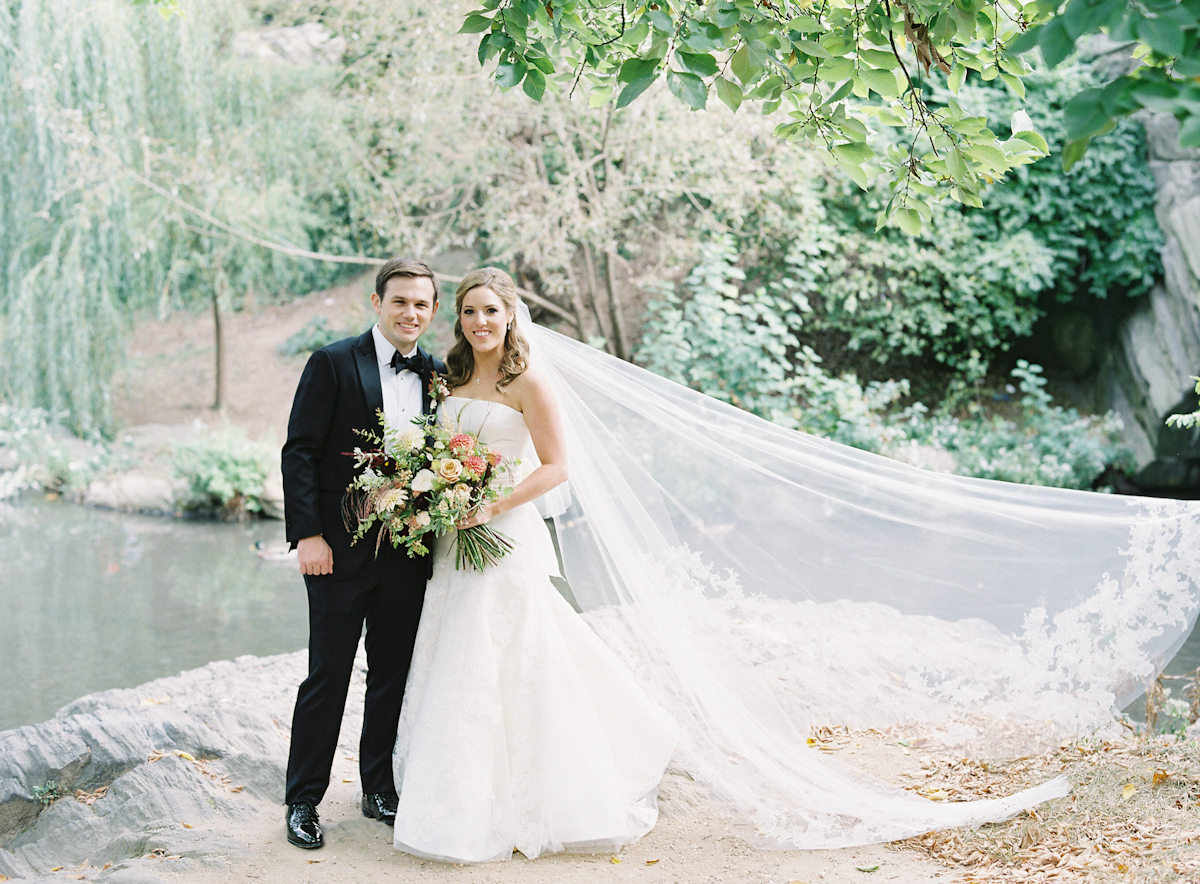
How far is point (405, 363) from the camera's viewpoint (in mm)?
3291

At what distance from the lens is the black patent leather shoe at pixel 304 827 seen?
3129 mm

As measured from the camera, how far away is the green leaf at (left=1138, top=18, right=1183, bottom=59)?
1480 mm

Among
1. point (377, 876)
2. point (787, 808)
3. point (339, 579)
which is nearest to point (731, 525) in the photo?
point (787, 808)

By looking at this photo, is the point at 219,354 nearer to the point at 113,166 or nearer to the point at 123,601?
the point at 113,166

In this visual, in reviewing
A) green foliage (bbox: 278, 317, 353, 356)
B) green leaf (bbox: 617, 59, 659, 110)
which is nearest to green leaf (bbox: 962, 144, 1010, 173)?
green leaf (bbox: 617, 59, 659, 110)

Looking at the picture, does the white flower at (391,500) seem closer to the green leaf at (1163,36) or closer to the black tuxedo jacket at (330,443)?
the black tuxedo jacket at (330,443)

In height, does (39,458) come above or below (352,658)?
below

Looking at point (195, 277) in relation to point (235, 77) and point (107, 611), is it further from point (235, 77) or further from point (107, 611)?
point (107, 611)

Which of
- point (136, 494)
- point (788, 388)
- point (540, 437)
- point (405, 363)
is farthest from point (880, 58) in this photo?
point (136, 494)

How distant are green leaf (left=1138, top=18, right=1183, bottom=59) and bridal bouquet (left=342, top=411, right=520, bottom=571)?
2.11m

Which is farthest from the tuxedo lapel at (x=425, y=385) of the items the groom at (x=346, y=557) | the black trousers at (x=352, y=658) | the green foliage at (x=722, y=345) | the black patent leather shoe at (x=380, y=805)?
the green foliage at (x=722, y=345)

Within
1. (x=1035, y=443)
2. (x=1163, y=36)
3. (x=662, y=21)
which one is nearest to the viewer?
(x=1163, y=36)

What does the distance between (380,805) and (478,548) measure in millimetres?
994

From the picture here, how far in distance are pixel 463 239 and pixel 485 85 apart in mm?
1529
